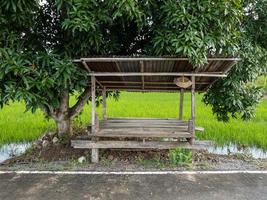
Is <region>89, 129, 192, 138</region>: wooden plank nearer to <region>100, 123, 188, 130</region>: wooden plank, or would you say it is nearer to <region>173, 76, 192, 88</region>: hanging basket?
<region>100, 123, 188, 130</region>: wooden plank

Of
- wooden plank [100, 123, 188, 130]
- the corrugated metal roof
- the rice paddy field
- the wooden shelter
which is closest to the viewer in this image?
the corrugated metal roof

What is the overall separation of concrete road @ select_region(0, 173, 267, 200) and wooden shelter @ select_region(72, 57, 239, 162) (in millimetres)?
719

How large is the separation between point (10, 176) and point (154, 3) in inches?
124

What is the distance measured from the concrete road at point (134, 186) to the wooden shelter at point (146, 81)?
0.72 meters

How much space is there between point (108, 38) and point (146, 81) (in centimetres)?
109

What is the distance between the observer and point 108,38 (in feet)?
19.5

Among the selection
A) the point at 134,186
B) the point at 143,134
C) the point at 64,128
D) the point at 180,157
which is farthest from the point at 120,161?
the point at 64,128

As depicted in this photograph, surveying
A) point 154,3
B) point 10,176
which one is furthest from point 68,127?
point 154,3

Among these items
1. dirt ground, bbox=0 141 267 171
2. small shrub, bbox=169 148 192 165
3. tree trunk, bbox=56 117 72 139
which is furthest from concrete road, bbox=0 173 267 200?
tree trunk, bbox=56 117 72 139

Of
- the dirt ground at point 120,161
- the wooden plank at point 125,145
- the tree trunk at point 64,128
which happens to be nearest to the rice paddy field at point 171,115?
the tree trunk at point 64,128

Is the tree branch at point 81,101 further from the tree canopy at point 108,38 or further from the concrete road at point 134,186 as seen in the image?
the concrete road at point 134,186

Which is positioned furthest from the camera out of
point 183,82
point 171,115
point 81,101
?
point 171,115

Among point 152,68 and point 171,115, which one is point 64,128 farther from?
point 171,115

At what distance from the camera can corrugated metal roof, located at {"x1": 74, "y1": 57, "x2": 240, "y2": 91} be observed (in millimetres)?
5316
